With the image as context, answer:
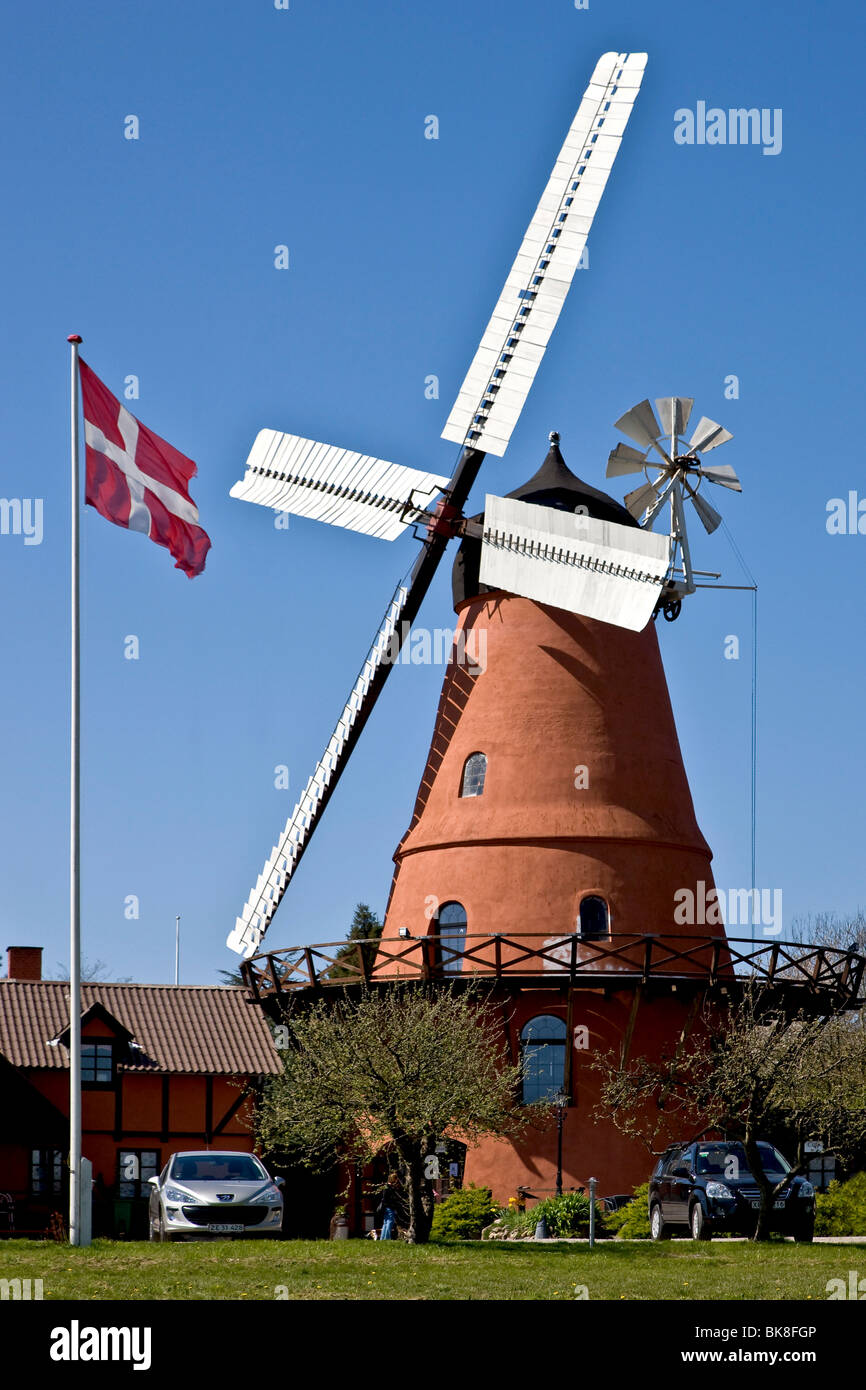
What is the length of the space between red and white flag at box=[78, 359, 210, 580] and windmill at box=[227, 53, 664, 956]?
9.96m

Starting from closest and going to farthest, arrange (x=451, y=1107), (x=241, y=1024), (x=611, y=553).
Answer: (x=451, y=1107)
(x=611, y=553)
(x=241, y=1024)

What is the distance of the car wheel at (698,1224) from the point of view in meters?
21.5

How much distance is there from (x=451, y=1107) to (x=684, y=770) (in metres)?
11.5

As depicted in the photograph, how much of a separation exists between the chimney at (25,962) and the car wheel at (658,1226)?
1658cm

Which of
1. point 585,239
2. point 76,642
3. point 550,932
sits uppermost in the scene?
point 585,239

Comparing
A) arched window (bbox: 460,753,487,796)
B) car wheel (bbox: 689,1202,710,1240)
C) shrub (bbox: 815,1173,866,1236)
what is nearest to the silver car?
car wheel (bbox: 689,1202,710,1240)

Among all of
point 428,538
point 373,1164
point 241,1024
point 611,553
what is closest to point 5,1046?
point 241,1024

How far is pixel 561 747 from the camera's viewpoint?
3020 cm

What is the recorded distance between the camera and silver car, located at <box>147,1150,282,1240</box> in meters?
19.7

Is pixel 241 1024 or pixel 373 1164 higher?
pixel 241 1024

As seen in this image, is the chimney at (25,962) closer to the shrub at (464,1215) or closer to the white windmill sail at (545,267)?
the shrub at (464,1215)

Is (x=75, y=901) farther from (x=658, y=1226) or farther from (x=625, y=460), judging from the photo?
(x=625, y=460)

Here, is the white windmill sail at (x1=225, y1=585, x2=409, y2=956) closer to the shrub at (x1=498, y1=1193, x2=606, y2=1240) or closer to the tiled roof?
the tiled roof

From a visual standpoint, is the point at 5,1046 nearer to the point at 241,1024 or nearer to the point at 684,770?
the point at 241,1024
